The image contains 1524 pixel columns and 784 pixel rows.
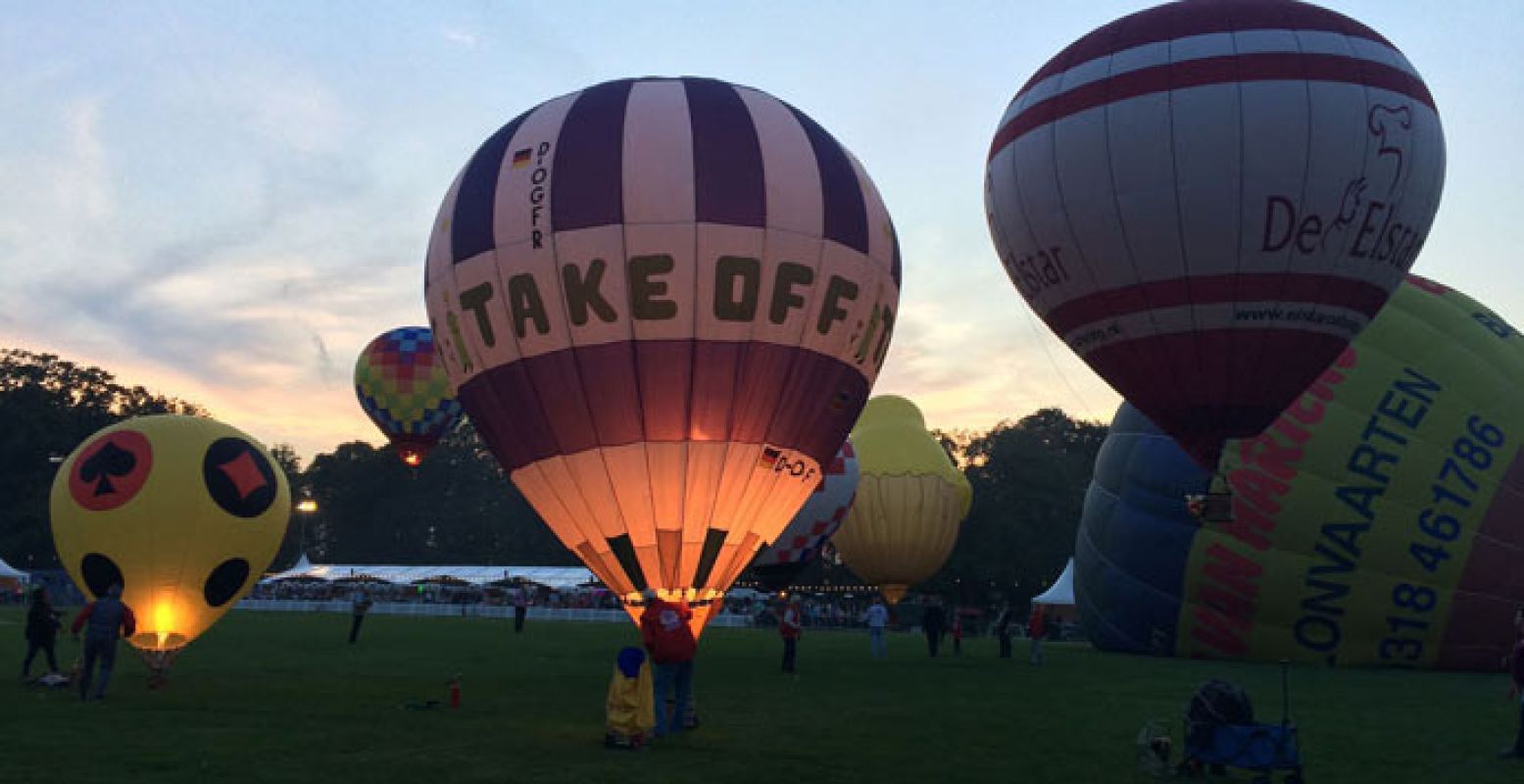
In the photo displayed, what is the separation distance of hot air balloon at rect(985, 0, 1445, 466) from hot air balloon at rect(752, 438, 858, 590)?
38.0 ft

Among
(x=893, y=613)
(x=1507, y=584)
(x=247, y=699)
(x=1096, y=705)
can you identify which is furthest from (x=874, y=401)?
(x=247, y=699)

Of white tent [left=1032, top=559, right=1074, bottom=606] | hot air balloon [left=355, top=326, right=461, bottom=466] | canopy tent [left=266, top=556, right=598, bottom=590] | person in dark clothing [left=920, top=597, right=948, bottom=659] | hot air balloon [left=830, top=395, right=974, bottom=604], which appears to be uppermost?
hot air balloon [left=355, top=326, right=461, bottom=466]

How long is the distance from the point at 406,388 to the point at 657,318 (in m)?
35.5

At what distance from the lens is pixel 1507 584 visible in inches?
789

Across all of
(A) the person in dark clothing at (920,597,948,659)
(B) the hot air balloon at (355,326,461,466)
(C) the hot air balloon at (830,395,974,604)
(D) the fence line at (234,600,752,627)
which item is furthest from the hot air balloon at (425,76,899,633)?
(D) the fence line at (234,600,752,627)

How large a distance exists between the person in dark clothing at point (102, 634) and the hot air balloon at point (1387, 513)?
1577cm

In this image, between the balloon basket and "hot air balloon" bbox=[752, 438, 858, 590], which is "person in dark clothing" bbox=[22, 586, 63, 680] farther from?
"hot air balloon" bbox=[752, 438, 858, 590]

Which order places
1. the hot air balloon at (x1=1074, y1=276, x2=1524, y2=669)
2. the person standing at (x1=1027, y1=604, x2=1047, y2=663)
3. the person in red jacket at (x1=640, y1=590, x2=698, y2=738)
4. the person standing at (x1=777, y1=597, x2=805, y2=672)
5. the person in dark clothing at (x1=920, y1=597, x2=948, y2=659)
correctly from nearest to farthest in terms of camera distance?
the person in red jacket at (x1=640, y1=590, x2=698, y2=738) < the hot air balloon at (x1=1074, y1=276, x2=1524, y2=669) < the person standing at (x1=777, y1=597, x2=805, y2=672) < the person standing at (x1=1027, y1=604, x2=1047, y2=663) < the person in dark clothing at (x1=920, y1=597, x2=948, y2=659)

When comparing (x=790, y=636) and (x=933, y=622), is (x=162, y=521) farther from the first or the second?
(x=933, y=622)

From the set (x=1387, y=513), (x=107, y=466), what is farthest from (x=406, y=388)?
(x=1387, y=513)

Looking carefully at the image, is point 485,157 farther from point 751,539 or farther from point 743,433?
point 751,539

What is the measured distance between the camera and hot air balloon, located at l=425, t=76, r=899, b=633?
531 inches

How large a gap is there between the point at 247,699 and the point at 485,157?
6806 millimetres

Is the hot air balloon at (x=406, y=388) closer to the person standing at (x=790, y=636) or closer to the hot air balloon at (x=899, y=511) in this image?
the hot air balloon at (x=899, y=511)
